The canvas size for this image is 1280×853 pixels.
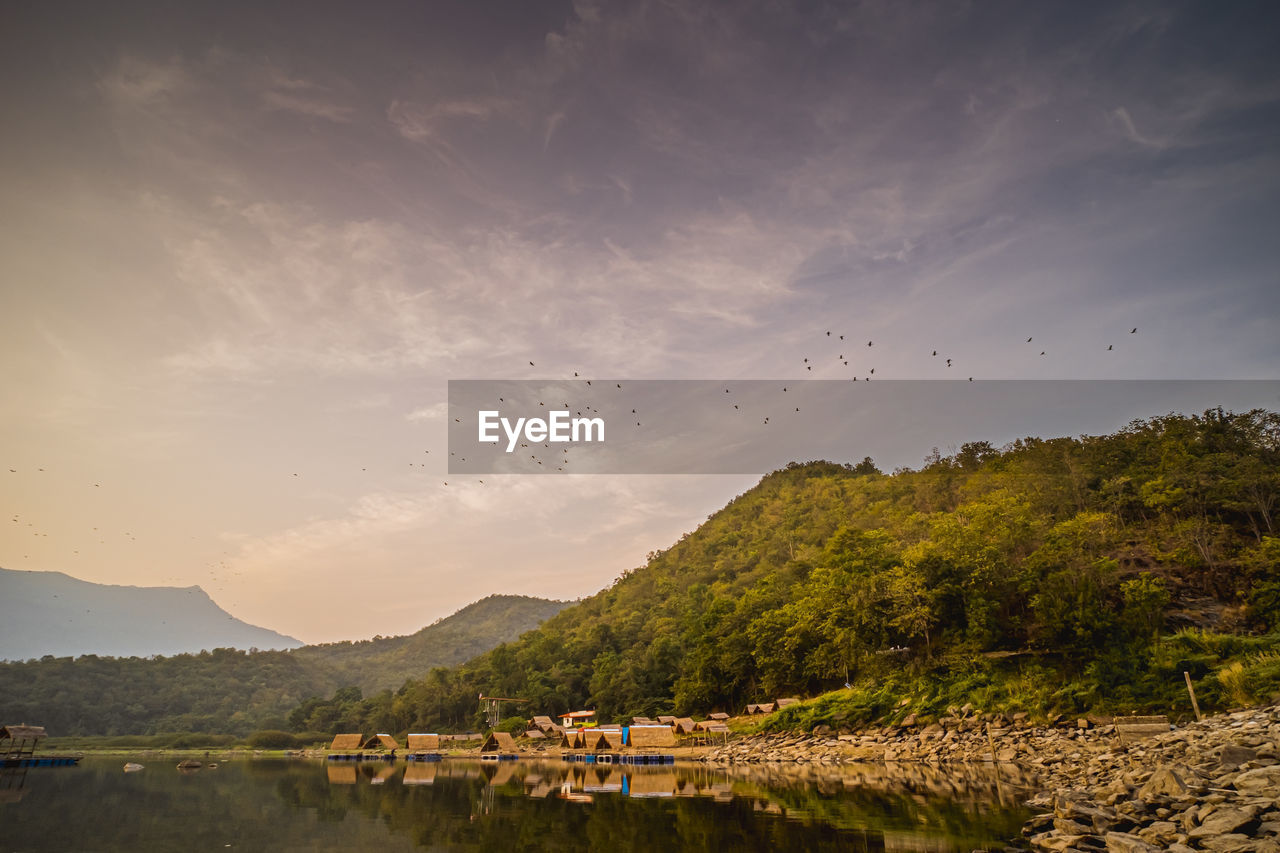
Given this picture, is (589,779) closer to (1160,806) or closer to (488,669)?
(1160,806)

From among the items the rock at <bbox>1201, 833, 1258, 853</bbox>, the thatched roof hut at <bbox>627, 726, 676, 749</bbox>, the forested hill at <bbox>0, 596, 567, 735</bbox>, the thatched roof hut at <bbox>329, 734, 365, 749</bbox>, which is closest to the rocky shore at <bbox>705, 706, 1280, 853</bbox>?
the rock at <bbox>1201, 833, 1258, 853</bbox>

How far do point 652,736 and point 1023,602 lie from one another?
2783 centimetres

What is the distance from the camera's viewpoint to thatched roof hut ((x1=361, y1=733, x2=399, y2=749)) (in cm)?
6900

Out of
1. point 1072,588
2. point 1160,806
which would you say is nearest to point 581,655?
point 1072,588

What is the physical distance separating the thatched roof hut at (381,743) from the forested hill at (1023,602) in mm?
15430

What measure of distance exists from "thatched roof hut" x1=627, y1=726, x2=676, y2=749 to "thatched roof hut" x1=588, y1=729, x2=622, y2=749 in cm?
235

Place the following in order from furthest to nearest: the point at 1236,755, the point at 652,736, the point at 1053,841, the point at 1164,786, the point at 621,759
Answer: the point at 652,736 < the point at 621,759 < the point at 1236,755 < the point at 1164,786 < the point at 1053,841

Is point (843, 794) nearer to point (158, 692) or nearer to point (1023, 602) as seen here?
point (1023, 602)

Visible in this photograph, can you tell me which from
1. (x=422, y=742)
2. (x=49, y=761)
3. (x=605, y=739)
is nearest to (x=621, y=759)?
(x=605, y=739)

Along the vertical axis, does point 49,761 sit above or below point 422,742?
above

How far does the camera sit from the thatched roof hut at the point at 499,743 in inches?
2355

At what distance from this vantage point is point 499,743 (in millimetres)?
61031

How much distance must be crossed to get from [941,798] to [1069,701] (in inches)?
652

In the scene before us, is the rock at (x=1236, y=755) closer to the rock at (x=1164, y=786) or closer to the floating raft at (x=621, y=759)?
the rock at (x=1164, y=786)
